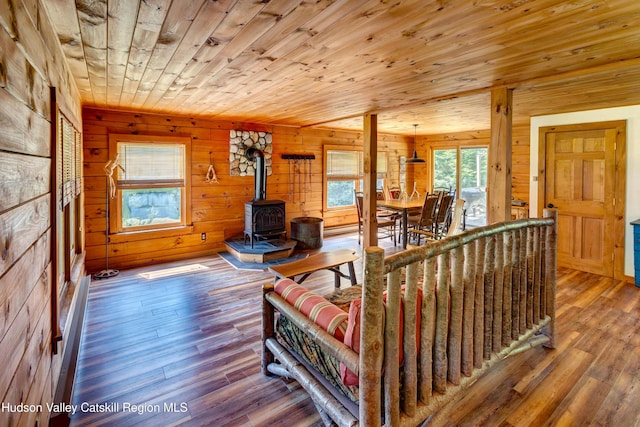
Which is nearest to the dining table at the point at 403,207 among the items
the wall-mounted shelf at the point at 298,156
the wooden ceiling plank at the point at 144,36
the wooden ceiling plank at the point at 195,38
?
the wall-mounted shelf at the point at 298,156

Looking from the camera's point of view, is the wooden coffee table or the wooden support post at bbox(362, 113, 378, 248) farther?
the wooden support post at bbox(362, 113, 378, 248)

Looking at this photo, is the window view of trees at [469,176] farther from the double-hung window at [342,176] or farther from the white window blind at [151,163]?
the white window blind at [151,163]

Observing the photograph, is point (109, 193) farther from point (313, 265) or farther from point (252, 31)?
point (252, 31)

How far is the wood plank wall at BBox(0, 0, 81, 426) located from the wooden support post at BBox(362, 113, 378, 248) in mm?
3854

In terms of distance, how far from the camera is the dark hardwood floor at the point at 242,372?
199 cm

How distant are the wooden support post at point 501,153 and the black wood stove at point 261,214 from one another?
3453mm

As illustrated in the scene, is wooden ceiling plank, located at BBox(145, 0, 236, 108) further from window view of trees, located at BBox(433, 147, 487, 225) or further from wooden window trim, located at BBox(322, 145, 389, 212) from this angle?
window view of trees, located at BBox(433, 147, 487, 225)

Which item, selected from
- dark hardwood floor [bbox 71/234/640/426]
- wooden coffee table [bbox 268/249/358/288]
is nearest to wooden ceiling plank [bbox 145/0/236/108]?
wooden coffee table [bbox 268/249/358/288]

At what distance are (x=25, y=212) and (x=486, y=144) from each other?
8.18 meters

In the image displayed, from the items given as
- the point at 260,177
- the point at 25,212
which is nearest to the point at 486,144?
the point at 260,177

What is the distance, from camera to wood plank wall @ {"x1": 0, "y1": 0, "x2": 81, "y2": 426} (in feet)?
3.60

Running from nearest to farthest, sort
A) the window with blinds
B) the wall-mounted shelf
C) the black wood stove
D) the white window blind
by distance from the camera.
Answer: the window with blinds < the white window blind < the black wood stove < the wall-mounted shelf

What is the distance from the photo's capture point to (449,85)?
3453 mm

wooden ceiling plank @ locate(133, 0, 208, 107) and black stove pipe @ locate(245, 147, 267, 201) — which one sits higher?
wooden ceiling plank @ locate(133, 0, 208, 107)
